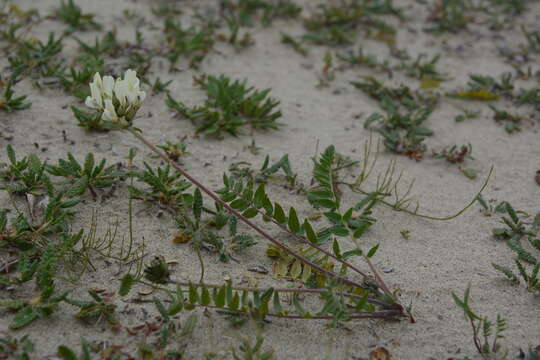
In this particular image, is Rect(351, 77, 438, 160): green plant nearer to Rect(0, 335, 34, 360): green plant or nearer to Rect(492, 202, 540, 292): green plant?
Rect(492, 202, 540, 292): green plant

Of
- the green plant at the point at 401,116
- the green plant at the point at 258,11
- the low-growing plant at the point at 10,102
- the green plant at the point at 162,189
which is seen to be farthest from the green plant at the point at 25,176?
the green plant at the point at 258,11

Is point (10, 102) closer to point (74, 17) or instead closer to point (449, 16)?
point (74, 17)

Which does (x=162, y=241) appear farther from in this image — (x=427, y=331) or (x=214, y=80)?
(x=214, y=80)

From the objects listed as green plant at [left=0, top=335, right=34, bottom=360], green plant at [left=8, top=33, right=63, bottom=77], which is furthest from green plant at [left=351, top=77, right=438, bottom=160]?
green plant at [left=0, top=335, right=34, bottom=360]

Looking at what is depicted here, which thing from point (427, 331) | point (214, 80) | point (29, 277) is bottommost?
point (427, 331)

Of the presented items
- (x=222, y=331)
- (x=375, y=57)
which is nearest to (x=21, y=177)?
(x=222, y=331)

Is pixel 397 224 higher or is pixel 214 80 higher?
pixel 214 80
